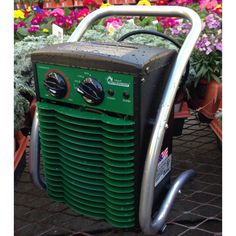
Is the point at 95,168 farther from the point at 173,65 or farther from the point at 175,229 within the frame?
the point at 175,229

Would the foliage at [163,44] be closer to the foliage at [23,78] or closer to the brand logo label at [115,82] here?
the foliage at [23,78]

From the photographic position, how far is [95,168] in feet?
4.78

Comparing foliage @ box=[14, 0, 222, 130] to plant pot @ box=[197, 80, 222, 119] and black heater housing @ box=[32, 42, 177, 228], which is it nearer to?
plant pot @ box=[197, 80, 222, 119]

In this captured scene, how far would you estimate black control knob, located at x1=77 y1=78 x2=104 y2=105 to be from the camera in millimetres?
1345

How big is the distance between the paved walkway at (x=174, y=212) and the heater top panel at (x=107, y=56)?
83cm

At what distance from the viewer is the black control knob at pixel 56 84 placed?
144 cm

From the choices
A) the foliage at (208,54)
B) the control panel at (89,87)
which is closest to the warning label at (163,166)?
the control panel at (89,87)

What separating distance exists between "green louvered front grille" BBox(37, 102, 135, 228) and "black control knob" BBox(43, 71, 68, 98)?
0.06m

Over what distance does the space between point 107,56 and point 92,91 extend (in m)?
0.13

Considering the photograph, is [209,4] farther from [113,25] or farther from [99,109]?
[99,109]

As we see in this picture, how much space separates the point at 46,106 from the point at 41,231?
0.67 m

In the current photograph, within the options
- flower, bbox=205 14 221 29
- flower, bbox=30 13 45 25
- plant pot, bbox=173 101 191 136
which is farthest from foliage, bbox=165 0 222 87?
flower, bbox=30 13 45 25

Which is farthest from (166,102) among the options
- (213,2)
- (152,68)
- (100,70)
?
(213,2)

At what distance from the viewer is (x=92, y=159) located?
144cm
